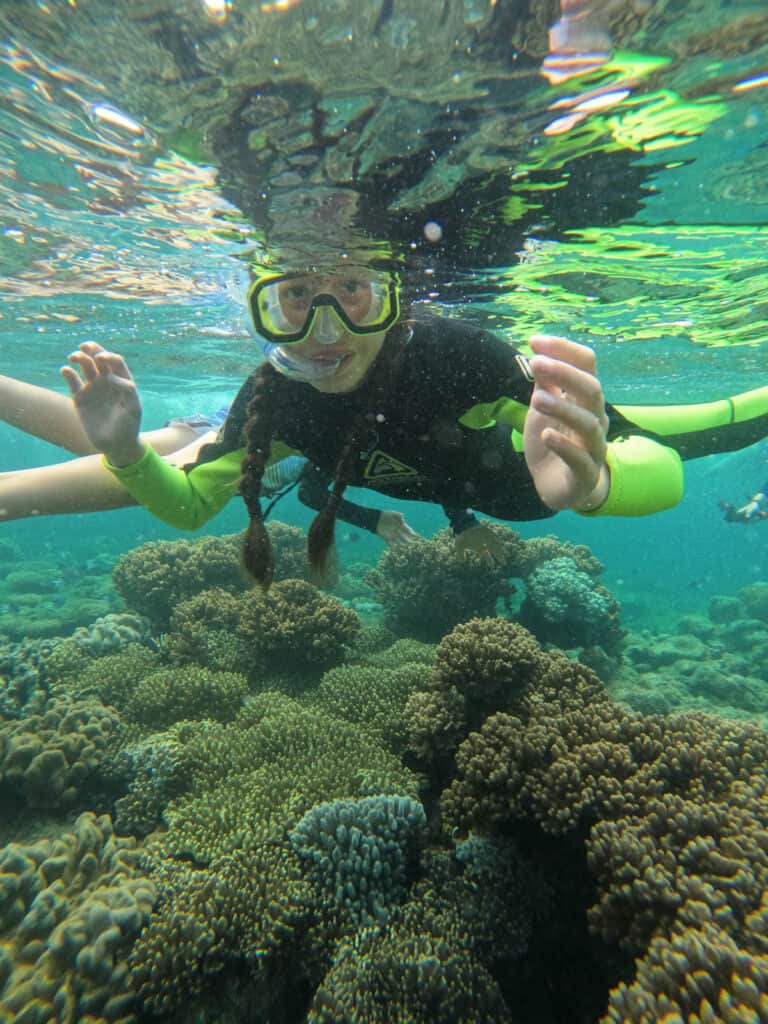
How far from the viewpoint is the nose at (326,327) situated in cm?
397

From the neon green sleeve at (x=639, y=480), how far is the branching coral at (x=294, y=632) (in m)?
4.50

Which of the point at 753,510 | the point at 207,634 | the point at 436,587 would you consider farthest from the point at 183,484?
the point at 753,510

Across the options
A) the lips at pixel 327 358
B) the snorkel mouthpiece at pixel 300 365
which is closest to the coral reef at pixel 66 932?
the snorkel mouthpiece at pixel 300 365

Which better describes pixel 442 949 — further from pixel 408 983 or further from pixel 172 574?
pixel 172 574

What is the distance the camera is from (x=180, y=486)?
418 cm

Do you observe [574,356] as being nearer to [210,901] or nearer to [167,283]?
[210,901]

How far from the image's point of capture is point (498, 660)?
4.77 m

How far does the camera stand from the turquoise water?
314cm

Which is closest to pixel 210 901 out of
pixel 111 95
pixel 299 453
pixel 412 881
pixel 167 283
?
pixel 412 881

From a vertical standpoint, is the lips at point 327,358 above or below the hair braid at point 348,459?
above

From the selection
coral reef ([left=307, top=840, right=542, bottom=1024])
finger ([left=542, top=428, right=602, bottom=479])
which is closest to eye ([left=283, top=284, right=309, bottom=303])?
finger ([left=542, top=428, right=602, bottom=479])

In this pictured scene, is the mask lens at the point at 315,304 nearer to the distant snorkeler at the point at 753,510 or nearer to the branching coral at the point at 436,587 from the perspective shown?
the branching coral at the point at 436,587

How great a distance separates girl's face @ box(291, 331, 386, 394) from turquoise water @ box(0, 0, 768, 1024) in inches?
99.4

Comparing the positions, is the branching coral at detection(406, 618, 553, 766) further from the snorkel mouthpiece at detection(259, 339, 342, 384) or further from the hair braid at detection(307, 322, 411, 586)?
the snorkel mouthpiece at detection(259, 339, 342, 384)
